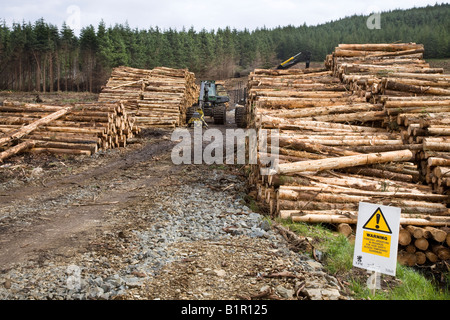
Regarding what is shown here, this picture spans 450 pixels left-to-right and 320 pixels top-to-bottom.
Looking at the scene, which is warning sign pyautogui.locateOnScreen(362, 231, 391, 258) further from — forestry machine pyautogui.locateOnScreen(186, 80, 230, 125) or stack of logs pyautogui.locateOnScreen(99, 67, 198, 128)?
forestry machine pyautogui.locateOnScreen(186, 80, 230, 125)

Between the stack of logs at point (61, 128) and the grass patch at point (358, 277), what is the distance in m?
10.2

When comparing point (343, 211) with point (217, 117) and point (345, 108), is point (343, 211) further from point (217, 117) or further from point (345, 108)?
point (217, 117)

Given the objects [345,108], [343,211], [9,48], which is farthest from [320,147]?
[9,48]

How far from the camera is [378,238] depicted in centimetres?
365

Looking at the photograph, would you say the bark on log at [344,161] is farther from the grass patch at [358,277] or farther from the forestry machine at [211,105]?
the forestry machine at [211,105]

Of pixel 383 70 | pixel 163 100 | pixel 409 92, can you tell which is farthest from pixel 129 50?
pixel 409 92

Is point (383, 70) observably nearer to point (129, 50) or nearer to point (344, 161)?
point (344, 161)

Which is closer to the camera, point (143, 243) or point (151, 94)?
point (143, 243)

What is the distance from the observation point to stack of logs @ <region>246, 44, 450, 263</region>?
6258 millimetres

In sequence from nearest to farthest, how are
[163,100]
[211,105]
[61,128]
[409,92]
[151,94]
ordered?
[409,92] < [61,128] < [163,100] < [151,94] < [211,105]

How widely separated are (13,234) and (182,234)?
273 cm

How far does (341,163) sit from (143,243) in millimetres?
4272

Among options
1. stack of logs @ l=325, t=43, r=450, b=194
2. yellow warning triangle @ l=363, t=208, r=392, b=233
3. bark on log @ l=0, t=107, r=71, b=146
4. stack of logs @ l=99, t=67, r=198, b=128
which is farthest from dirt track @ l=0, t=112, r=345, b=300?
stack of logs @ l=99, t=67, r=198, b=128

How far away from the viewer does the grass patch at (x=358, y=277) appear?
12.7 ft
